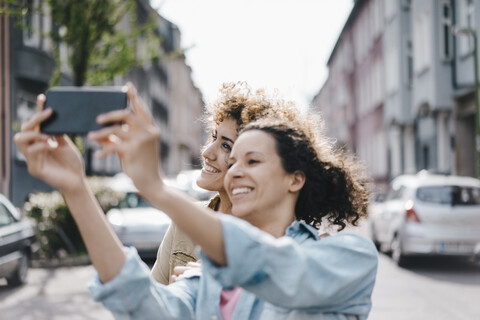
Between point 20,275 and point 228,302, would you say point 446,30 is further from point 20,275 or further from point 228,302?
point 228,302

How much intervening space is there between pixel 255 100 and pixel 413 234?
9.88 m

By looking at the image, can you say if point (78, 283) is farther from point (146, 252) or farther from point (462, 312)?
point (462, 312)

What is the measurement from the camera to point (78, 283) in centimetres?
1126

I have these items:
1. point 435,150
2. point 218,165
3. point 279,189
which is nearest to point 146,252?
point 218,165

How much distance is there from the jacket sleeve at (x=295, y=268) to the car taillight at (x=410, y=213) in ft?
35.3

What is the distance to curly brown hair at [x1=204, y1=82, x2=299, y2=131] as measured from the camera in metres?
2.72

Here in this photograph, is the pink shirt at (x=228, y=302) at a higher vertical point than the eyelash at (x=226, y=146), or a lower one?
lower

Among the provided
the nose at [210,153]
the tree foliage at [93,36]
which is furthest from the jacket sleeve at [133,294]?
the tree foliage at [93,36]

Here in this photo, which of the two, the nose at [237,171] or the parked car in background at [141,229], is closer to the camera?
the nose at [237,171]

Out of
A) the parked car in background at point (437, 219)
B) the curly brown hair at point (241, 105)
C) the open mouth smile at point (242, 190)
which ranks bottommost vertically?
the parked car in background at point (437, 219)

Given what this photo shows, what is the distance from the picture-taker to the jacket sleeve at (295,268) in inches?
57.2

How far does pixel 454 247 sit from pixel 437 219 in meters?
0.57

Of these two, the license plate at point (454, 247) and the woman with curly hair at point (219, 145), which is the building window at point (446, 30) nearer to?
the license plate at point (454, 247)

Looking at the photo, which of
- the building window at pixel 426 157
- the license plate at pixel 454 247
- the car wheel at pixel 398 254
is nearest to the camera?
the license plate at pixel 454 247
